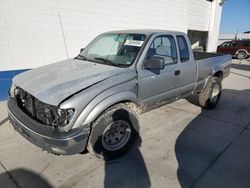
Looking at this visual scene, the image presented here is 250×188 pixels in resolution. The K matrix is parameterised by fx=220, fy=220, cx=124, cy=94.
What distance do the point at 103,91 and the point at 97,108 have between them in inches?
9.5

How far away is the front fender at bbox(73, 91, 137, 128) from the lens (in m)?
2.61

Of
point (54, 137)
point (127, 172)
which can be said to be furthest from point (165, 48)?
point (54, 137)

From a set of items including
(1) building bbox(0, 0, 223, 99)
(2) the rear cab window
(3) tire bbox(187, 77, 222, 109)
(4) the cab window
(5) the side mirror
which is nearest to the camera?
(5) the side mirror

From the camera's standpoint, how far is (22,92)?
311 centimetres

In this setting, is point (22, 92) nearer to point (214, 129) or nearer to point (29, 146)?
point (29, 146)

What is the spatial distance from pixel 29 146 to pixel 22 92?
1.00 metres

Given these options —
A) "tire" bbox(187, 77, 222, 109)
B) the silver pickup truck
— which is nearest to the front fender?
the silver pickup truck

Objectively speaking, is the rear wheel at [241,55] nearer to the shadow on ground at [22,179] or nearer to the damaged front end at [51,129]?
the damaged front end at [51,129]

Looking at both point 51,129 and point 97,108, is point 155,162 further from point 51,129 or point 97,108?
point 51,129

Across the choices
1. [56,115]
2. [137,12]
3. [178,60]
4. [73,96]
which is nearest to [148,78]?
[178,60]

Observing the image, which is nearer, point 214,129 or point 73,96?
point 73,96

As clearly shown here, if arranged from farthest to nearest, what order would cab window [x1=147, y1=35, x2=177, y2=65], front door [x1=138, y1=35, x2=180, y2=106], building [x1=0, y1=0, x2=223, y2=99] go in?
building [x1=0, y1=0, x2=223, y2=99], cab window [x1=147, y1=35, x2=177, y2=65], front door [x1=138, y1=35, x2=180, y2=106]

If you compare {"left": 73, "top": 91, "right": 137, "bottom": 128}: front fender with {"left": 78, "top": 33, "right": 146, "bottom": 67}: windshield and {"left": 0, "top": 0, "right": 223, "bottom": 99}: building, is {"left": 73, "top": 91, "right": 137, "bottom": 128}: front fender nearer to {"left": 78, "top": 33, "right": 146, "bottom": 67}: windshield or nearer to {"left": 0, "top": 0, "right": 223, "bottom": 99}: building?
{"left": 78, "top": 33, "right": 146, "bottom": 67}: windshield

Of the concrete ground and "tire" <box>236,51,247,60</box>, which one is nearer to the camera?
the concrete ground
